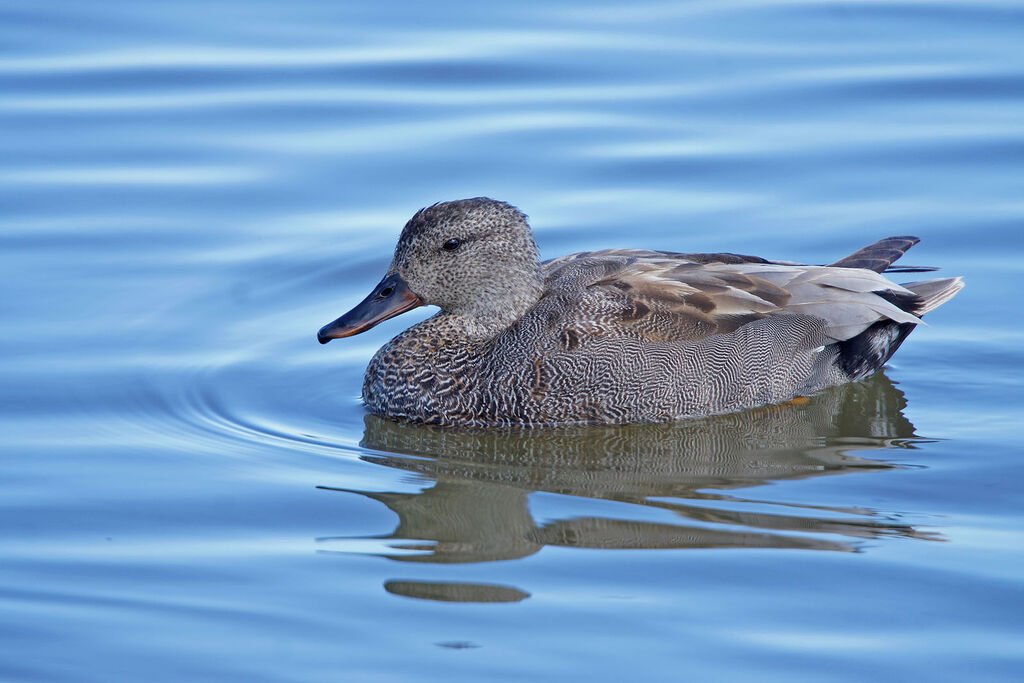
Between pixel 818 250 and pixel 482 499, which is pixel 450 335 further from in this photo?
pixel 818 250

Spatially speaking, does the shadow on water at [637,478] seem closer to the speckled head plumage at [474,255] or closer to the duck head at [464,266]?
the duck head at [464,266]

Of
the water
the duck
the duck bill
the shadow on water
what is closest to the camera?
the water

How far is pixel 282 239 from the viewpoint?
10875mm

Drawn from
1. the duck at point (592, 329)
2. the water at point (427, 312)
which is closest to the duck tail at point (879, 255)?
the duck at point (592, 329)

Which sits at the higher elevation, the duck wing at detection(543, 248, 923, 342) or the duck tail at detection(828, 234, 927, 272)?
the duck tail at detection(828, 234, 927, 272)

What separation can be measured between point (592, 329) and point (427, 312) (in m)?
2.09

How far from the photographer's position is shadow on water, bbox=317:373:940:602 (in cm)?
670

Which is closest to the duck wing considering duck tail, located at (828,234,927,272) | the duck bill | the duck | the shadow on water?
the duck

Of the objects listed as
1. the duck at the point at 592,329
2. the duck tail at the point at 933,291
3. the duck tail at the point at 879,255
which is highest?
the duck tail at the point at 879,255

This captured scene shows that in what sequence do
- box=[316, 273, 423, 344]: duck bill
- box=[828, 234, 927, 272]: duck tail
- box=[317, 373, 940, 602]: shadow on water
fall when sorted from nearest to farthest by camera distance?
box=[317, 373, 940, 602]: shadow on water, box=[316, 273, 423, 344]: duck bill, box=[828, 234, 927, 272]: duck tail

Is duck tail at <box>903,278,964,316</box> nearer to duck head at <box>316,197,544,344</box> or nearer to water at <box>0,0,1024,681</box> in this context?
water at <box>0,0,1024,681</box>

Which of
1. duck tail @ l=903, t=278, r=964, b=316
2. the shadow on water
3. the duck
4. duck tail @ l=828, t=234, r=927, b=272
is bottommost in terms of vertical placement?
the shadow on water

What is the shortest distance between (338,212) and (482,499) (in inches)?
172

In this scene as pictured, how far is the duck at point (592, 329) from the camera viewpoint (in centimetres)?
842
